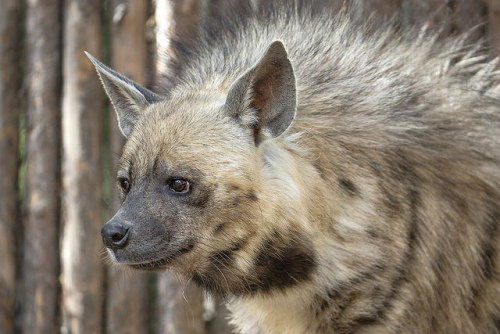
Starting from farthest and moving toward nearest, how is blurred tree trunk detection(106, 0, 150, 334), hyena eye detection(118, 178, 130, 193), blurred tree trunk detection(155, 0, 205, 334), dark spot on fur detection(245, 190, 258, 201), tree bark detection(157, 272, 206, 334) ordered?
blurred tree trunk detection(106, 0, 150, 334) < tree bark detection(157, 272, 206, 334) < blurred tree trunk detection(155, 0, 205, 334) < hyena eye detection(118, 178, 130, 193) < dark spot on fur detection(245, 190, 258, 201)

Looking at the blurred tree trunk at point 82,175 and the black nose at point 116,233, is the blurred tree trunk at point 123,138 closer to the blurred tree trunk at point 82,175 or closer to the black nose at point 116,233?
the blurred tree trunk at point 82,175

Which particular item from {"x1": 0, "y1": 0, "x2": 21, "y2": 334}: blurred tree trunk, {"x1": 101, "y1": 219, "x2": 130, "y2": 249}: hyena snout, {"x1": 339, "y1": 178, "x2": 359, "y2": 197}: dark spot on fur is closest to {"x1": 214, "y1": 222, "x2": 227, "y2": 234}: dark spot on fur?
{"x1": 101, "y1": 219, "x2": 130, "y2": 249}: hyena snout

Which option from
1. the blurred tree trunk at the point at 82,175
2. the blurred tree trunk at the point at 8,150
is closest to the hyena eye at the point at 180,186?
the blurred tree trunk at the point at 82,175

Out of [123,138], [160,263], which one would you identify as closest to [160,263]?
[160,263]

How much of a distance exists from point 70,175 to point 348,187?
222 cm

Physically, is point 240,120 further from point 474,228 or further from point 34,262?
point 34,262

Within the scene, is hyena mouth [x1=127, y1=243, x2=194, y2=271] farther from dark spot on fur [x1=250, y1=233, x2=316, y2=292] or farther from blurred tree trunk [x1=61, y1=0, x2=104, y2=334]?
blurred tree trunk [x1=61, y1=0, x2=104, y2=334]

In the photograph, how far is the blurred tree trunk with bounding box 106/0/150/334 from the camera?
187 inches

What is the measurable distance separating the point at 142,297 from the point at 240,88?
85.3 inches

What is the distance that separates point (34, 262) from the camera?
16.6 feet

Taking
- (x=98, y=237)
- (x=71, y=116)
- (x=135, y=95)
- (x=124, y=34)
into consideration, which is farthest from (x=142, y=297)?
(x=135, y=95)

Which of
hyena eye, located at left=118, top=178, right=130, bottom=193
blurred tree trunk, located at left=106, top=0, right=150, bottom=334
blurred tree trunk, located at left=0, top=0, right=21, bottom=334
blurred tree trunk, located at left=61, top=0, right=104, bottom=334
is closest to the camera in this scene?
hyena eye, located at left=118, top=178, right=130, bottom=193

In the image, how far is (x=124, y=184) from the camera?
3180 mm

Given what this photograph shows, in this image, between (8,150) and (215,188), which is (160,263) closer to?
(215,188)
